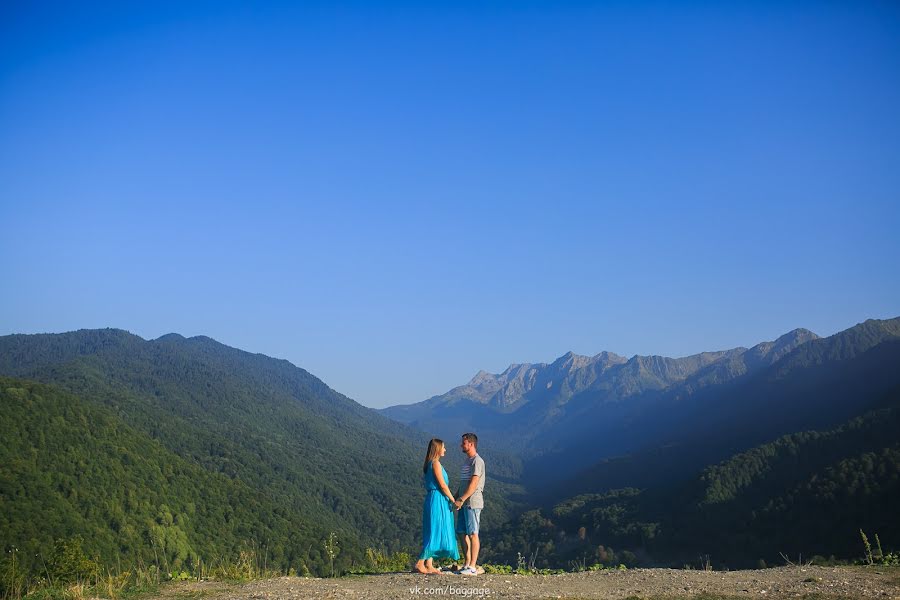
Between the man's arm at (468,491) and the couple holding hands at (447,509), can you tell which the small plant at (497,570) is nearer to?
the couple holding hands at (447,509)

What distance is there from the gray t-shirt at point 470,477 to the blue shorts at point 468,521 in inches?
4.3

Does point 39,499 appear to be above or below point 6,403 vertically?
below

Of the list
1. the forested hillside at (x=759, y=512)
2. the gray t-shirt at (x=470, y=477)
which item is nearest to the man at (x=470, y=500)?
the gray t-shirt at (x=470, y=477)

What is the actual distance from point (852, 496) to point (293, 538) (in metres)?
83.1

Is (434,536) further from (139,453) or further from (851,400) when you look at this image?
(851,400)

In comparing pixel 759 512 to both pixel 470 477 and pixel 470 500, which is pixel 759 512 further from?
pixel 470 477

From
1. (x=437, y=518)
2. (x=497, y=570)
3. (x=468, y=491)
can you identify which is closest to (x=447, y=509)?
(x=437, y=518)

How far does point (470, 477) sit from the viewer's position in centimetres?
1228

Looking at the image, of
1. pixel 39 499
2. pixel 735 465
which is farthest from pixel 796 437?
pixel 39 499

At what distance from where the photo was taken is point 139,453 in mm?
108500

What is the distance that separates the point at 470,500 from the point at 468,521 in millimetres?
405

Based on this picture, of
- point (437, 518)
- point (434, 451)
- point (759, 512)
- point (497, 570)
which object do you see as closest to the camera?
point (434, 451)

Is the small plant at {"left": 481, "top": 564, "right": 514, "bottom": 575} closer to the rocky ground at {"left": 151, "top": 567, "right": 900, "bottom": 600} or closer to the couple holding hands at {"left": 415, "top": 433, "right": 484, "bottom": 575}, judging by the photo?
the rocky ground at {"left": 151, "top": 567, "right": 900, "bottom": 600}

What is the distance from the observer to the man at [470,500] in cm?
1218
